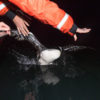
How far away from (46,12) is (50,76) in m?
0.43

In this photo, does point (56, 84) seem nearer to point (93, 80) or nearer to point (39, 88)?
point (39, 88)

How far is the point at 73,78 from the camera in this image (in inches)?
42.4

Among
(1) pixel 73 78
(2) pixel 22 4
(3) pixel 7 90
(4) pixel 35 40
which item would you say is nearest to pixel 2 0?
(2) pixel 22 4

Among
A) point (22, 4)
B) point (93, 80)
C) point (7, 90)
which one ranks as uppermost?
point (22, 4)

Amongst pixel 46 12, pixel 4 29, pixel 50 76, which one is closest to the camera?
pixel 46 12

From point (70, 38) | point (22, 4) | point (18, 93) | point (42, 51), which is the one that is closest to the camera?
point (22, 4)

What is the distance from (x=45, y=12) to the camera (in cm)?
80

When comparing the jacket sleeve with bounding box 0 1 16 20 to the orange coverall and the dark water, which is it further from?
the dark water

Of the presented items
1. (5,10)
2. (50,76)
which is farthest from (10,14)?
(50,76)

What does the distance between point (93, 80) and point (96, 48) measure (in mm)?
256

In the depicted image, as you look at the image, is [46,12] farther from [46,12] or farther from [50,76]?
[50,76]

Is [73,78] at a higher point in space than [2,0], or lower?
lower

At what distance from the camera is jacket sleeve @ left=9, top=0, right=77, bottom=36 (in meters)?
0.78

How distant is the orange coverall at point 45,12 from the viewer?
782mm
